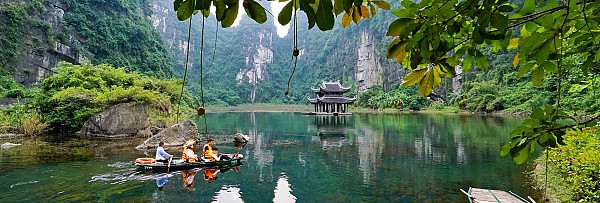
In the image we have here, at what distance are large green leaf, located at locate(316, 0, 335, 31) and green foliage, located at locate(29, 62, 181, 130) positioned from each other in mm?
18462

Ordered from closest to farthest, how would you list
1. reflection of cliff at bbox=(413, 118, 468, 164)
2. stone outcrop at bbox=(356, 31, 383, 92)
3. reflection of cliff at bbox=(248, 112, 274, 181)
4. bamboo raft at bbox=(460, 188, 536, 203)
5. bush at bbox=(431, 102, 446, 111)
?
bamboo raft at bbox=(460, 188, 536, 203)
reflection of cliff at bbox=(248, 112, 274, 181)
reflection of cliff at bbox=(413, 118, 468, 164)
bush at bbox=(431, 102, 446, 111)
stone outcrop at bbox=(356, 31, 383, 92)

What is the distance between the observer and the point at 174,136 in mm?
14781

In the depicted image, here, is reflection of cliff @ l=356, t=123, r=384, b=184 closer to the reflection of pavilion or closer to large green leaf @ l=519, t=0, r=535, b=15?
the reflection of pavilion

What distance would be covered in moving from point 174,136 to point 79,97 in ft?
21.2

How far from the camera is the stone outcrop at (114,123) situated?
17281 mm

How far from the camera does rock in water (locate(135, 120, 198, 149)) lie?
13913 millimetres

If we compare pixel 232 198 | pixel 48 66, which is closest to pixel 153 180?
pixel 232 198

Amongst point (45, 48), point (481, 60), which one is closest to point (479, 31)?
point (481, 60)

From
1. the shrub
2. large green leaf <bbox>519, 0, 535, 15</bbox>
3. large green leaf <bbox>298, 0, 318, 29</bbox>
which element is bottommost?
the shrub

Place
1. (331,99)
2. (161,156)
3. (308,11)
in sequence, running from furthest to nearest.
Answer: (331,99) → (161,156) → (308,11)

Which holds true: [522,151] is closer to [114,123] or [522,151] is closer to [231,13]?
[231,13]

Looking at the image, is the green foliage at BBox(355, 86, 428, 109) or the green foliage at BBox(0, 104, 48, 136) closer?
the green foliage at BBox(0, 104, 48, 136)

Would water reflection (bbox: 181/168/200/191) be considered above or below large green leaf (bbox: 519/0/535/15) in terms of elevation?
below

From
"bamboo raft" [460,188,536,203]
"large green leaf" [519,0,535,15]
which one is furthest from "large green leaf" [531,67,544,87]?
"bamboo raft" [460,188,536,203]
